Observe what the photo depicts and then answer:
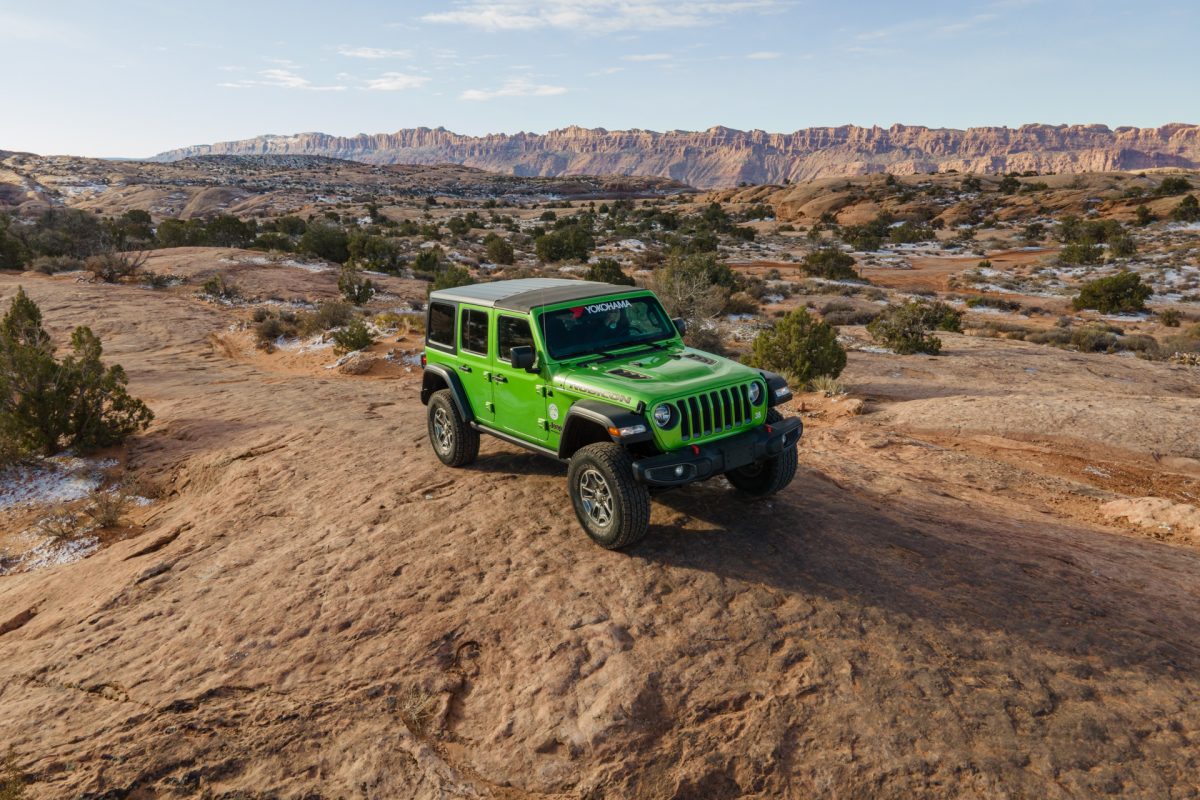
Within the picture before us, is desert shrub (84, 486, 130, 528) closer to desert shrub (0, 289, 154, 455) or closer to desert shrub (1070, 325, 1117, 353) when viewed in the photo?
desert shrub (0, 289, 154, 455)

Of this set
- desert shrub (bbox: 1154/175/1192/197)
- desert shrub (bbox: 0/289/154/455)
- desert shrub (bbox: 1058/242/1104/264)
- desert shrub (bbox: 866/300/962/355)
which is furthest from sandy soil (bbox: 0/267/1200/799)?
desert shrub (bbox: 1154/175/1192/197)

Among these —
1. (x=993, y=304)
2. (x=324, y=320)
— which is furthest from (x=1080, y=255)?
(x=324, y=320)

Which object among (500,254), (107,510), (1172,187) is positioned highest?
A: (1172,187)

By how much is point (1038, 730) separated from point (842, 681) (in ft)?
3.58

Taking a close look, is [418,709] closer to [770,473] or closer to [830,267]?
[770,473]

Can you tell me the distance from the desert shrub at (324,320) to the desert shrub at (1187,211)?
58.4 m

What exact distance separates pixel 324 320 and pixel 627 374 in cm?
1589

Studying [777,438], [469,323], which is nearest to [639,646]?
[777,438]

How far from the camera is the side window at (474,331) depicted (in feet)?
22.6

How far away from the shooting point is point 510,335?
6520mm

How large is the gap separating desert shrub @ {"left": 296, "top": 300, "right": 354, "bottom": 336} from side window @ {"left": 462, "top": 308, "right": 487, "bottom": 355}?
1350cm

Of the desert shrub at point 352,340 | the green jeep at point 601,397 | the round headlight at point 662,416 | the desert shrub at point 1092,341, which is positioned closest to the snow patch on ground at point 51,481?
the green jeep at point 601,397

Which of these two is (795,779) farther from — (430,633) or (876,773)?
(430,633)

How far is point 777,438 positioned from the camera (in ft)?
18.9
